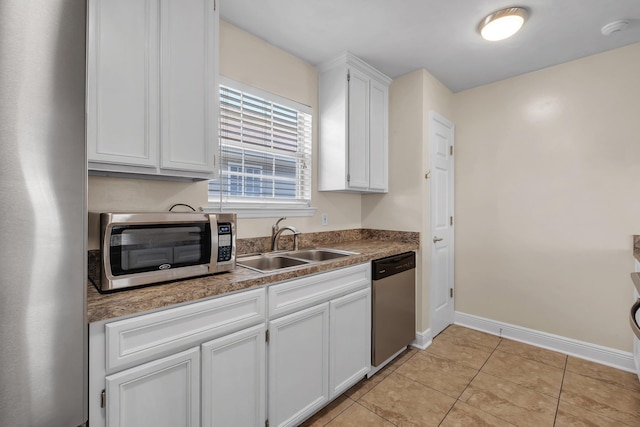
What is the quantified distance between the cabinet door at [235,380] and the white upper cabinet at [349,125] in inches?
58.9

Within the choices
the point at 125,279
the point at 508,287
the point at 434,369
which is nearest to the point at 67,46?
the point at 125,279

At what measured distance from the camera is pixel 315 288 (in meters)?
1.75

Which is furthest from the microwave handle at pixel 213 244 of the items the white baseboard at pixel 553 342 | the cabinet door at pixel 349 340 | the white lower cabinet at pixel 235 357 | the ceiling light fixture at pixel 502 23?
the white baseboard at pixel 553 342

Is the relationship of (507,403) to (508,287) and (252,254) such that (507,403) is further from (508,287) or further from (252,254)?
(252,254)

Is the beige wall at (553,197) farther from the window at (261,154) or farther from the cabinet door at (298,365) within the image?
the cabinet door at (298,365)

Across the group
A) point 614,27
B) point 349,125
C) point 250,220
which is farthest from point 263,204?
point 614,27

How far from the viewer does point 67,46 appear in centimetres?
80

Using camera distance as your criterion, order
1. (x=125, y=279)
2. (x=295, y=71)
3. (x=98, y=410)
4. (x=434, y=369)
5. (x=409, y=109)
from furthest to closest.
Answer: (x=409, y=109) < (x=295, y=71) < (x=434, y=369) < (x=125, y=279) < (x=98, y=410)

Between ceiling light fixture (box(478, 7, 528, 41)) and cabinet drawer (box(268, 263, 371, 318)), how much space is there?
6.02 feet

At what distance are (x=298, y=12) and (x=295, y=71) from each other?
58 cm

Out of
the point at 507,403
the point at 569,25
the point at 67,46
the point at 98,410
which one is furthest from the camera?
the point at 569,25

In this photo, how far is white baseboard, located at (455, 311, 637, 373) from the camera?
236cm

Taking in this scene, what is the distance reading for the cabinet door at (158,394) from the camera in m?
1.05

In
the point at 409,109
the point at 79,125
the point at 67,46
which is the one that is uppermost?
the point at 409,109
